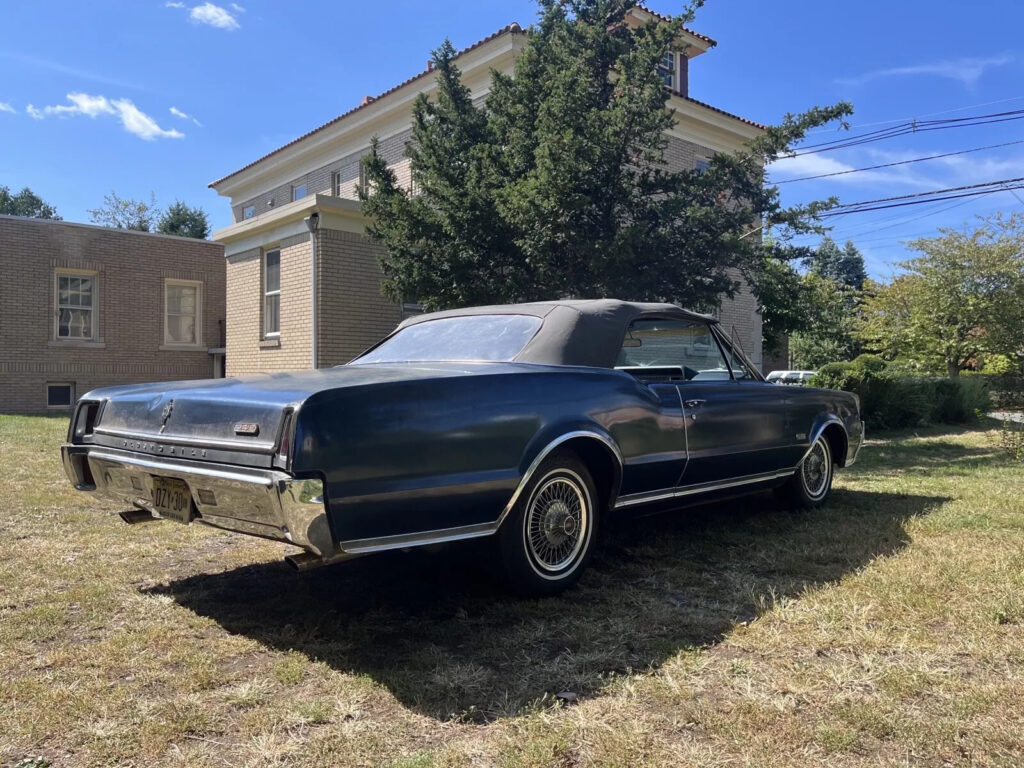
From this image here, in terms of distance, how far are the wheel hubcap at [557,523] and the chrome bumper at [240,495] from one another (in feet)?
3.60

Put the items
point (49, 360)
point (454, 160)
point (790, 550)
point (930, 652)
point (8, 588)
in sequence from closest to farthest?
1. point (930, 652)
2. point (8, 588)
3. point (790, 550)
4. point (454, 160)
5. point (49, 360)

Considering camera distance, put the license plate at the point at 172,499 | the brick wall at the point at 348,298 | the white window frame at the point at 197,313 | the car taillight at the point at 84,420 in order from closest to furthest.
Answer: the license plate at the point at 172,499
the car taillight at the point at 84,420
the brick wall at the point at 348,298
the white window frame at the point at 197,313

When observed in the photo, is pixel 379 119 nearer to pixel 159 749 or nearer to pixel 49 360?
pixel 49 360

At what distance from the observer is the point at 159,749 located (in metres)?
2.34

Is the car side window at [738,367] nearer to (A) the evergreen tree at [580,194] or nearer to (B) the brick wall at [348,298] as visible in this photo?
(A) the evergreen tree at [580,194]

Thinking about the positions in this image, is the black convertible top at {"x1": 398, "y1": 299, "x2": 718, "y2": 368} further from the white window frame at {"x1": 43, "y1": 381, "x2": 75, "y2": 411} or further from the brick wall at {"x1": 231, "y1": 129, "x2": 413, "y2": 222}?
the white window frame at {"x1": 43, "y1": 381, "x2": 75, "y2": 411}

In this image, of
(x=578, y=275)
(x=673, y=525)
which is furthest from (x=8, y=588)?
(x=578, y=275)

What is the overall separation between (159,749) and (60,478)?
19.5ft

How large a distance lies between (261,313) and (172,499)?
10679 mm

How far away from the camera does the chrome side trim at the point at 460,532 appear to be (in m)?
2.95

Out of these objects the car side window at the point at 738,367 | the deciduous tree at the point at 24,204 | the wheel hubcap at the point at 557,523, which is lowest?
the wheel hubcap at the point at 557,523

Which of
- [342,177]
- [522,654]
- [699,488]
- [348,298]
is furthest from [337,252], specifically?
[522,654]

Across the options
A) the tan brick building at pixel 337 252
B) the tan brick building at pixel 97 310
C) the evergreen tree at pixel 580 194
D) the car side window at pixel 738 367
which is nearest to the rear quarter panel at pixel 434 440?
the car side window at pixel 738 367

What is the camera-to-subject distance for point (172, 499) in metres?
3.36
